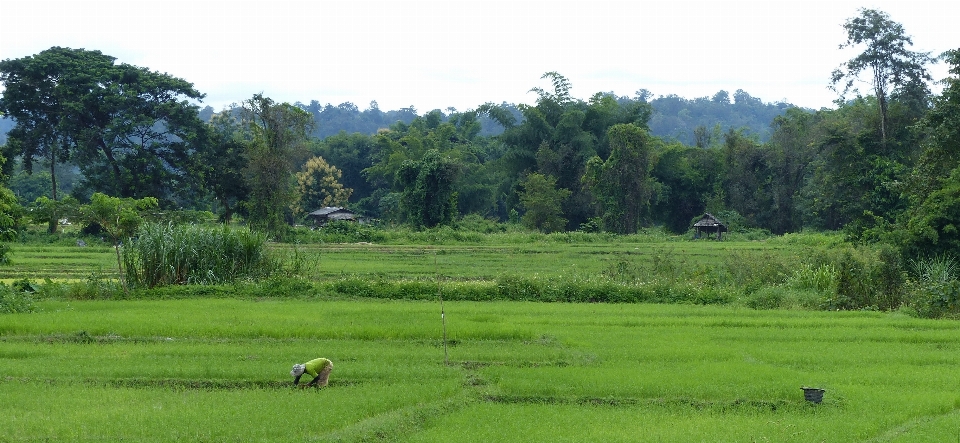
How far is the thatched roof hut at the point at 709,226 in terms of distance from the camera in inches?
1853

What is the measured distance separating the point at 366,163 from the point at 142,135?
34.0 metres

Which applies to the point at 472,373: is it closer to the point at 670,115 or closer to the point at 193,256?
the point at 193,256

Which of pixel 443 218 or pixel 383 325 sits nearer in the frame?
pixel 383 325

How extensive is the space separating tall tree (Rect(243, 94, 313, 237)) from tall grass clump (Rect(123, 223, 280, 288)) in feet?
62.4

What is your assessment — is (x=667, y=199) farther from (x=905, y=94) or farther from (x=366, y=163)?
(x=366, y=163)

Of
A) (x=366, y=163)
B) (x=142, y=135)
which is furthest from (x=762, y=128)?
(x=142, y=135)

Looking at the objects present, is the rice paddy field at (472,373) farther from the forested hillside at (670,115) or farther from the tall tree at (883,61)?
the forested hillside at (670,115)

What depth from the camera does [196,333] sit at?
14258 millimetres

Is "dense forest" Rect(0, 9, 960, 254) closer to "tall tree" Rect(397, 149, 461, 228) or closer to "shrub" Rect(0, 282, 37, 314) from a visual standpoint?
"tall tree" Rect(397, 149, 461, 228)

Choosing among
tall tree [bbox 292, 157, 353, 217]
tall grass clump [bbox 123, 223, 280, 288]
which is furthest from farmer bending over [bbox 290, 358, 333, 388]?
tall tree [bbox 292, 157, 353, 217]

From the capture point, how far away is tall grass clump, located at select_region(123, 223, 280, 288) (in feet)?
65.5

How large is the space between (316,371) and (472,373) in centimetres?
221

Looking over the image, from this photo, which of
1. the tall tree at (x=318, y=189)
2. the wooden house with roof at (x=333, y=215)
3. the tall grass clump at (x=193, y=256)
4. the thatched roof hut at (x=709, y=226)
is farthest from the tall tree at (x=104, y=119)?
the thatched roof hut at (x=709, y=226)

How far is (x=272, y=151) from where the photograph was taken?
40.3m
